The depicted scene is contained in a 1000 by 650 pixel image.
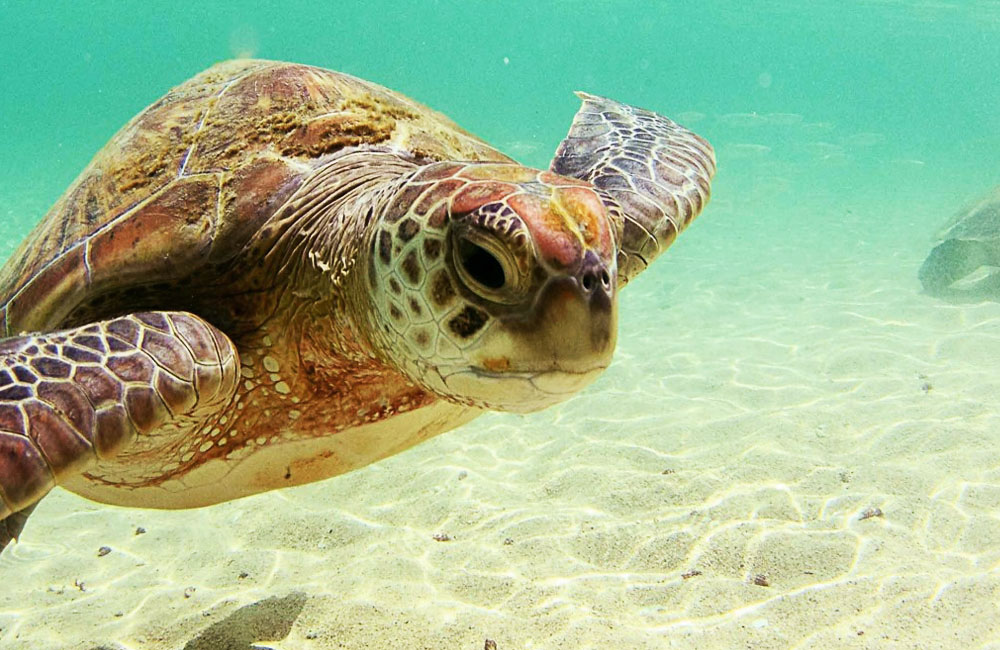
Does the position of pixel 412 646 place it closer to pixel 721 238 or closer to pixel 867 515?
pixel 867 515

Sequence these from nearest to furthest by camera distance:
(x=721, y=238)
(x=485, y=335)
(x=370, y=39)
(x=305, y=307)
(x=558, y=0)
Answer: (x=485, y=335), (x=305, y=307), (x=721, y=238), (x=558, y=0), (x=370, y=39)

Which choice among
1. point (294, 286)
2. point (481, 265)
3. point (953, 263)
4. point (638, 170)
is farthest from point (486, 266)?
point (953, 263)

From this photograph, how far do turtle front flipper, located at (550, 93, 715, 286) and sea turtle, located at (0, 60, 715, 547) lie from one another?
2 centimetres

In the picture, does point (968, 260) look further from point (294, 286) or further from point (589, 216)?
point (294, 286)

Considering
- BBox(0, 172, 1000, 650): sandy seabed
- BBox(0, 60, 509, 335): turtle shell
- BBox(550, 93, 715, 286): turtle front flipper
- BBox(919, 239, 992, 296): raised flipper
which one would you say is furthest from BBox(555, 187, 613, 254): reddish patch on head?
BBox(919, 239, 992, 296): raised flipper

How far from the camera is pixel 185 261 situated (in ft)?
8.00

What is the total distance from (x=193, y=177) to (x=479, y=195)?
1.62 metres

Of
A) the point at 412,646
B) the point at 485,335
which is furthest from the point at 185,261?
the point at 412,646

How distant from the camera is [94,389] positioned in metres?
1.86

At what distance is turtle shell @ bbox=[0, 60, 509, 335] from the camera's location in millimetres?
2496

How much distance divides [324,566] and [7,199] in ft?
91.1

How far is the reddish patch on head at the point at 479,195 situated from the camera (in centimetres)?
162

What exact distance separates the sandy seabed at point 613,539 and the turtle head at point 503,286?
151cm

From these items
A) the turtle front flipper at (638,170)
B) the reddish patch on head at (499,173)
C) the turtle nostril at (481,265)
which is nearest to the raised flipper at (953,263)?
the turtle front flipper at (638,170)
